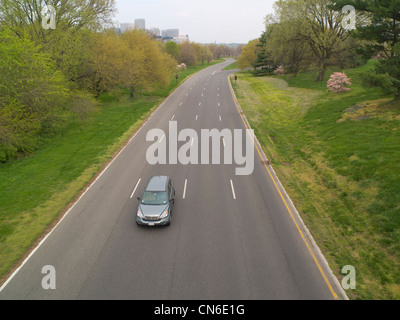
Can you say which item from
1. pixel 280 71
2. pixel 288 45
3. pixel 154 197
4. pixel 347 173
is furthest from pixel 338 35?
pixel 154 197

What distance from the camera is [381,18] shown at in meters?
22.5

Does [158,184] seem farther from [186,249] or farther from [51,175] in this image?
[51,175]

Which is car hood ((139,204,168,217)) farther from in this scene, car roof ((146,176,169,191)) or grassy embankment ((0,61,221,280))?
grassy embankment ((0,61,221,280))

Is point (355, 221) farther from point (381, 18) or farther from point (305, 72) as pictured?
point (305, 72)

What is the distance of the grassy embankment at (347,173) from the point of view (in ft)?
36.1

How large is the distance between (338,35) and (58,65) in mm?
40497

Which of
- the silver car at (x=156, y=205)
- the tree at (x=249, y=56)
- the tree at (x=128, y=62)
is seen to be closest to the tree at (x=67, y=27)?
the tree at (x=128, y=62)

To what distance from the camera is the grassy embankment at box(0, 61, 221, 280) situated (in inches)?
500

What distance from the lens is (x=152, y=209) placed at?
1307 centimetres

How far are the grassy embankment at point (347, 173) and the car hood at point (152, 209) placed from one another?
7272mm

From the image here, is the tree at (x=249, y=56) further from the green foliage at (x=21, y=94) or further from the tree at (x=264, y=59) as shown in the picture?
the green foliage at (x=21, y=94)

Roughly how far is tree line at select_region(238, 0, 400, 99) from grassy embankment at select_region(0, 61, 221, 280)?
74.8ft
